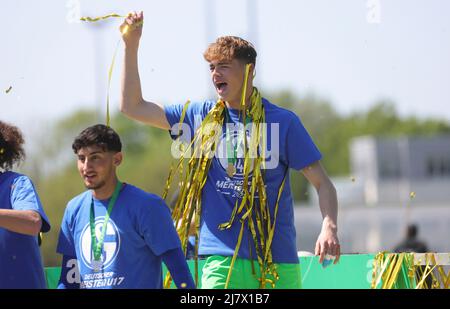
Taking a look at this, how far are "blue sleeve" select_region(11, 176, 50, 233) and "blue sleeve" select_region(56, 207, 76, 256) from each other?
8 centimetres

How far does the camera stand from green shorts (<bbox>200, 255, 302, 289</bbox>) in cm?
560

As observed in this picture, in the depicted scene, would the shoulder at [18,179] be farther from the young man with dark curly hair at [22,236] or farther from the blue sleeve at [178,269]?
the blue sleeve at [178,269]

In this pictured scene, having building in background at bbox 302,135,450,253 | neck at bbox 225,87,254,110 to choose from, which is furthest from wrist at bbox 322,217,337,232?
building in background at bbox 302,135,450,253

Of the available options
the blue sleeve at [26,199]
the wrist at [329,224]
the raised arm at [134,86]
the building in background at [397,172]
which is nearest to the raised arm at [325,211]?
the wrist at [329,224]

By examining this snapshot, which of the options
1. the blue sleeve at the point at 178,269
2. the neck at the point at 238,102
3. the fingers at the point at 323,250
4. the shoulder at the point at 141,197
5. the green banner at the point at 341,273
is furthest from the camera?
the green banner at the point at 341,273

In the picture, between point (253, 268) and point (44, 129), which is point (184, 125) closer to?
point (253, 268)

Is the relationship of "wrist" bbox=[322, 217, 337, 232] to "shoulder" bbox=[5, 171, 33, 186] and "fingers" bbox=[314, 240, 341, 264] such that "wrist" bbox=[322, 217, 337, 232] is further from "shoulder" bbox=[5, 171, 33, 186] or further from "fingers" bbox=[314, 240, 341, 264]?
"shoulder" bbox=[5, 171, 33, 186]

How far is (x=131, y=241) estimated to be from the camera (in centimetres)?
511

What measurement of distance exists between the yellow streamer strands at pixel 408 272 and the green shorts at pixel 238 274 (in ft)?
3.59

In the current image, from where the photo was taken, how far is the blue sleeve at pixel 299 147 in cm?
564

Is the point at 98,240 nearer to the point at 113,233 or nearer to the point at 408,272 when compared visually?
the point at 113,233

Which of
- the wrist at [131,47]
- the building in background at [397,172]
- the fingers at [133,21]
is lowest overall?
the building in background at [397,172]
